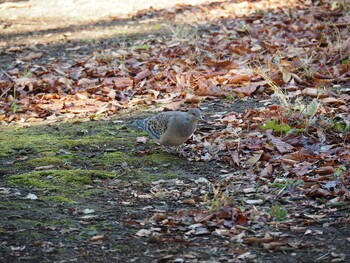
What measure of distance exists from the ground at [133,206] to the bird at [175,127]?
0.19 meters

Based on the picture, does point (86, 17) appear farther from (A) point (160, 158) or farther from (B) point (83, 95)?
(A) point (160, 158)

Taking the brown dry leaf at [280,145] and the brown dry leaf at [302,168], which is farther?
the brown dry leaf at [280,145]

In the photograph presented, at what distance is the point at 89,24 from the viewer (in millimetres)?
11930

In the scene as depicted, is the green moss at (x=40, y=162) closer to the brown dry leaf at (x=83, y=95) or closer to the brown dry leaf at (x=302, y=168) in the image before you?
the brown dry leaf at (x=302, y=168)

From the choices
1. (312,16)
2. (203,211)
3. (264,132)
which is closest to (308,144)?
(264,132)

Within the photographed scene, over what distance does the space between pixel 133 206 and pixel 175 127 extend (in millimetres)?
1119

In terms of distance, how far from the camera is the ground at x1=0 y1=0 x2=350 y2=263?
4168 millimetres

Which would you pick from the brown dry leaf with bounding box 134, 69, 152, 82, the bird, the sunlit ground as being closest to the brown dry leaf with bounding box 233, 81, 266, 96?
the brown dry leaf with bounding box 134, 69, 152, 82

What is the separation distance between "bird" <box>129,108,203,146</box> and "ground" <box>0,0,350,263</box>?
19cm

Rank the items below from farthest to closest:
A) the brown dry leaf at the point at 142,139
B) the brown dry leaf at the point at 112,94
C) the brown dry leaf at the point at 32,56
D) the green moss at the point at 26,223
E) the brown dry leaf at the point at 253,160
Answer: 1. the brown dry leaf at the point at 32,56
2. the brown dry leaf at the point at 112,94
3. the brown dry leaf at the point at 142,139
4. the brown dry leaf at the point at 253,160
5. the green moss at the point at 26,223

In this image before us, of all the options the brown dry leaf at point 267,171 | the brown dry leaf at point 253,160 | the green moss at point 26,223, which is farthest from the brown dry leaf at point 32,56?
the green moss at point 26,223

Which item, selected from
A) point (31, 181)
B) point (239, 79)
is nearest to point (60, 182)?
point (31, 181)

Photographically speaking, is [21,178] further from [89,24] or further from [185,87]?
[89,24]

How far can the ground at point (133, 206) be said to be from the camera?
4168 mm
